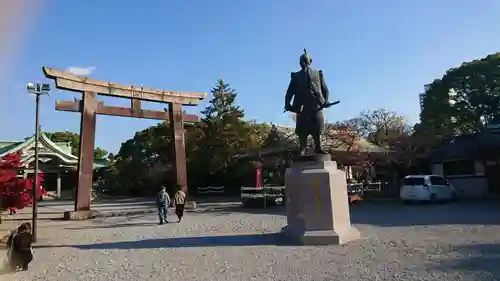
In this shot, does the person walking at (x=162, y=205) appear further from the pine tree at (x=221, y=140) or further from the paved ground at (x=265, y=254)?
the pine tree at (x=221, y=140)

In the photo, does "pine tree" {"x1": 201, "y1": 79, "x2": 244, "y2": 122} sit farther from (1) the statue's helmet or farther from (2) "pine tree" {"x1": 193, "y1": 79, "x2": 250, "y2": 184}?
(1) the statue's helmet

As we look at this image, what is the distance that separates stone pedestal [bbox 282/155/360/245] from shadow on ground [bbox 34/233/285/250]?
693 mm

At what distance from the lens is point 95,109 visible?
67.6ft

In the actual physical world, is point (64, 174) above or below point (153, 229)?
above

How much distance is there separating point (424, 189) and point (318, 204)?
14.5 meters

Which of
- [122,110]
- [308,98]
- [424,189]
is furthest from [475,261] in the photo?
[122,110]

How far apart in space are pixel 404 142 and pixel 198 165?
15647 millimetres

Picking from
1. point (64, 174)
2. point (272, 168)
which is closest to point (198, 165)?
point (272, 168)

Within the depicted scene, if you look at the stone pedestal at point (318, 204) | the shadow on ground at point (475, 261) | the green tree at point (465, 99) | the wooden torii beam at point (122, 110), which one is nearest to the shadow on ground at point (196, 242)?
the stone pedestal at point (318, 204)

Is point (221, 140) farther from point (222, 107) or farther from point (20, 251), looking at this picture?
point (20, 251)

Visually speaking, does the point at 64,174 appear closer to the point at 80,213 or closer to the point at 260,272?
the point at 80,213

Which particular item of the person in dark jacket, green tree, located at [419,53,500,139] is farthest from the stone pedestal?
green tree, located at [419,53,500,139]

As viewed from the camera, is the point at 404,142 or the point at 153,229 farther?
the point at 404,142

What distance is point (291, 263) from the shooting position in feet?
27.3
